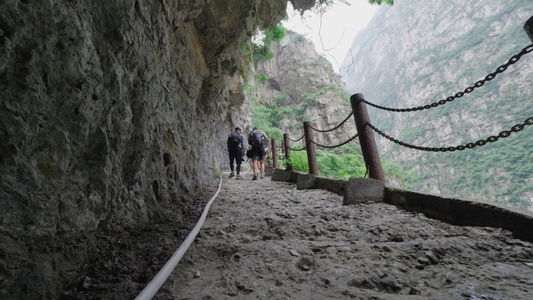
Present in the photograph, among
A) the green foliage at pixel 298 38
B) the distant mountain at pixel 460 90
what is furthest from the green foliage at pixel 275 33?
the green foliage at pixel 298 38

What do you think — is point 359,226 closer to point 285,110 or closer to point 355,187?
point 355,187

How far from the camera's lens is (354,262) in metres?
1.53

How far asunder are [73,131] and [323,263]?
168 cm

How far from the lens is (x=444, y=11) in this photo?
7456 centimetres

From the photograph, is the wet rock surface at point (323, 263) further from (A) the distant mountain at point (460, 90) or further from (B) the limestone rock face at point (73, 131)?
(A) the distant mountain at point (460, 90)

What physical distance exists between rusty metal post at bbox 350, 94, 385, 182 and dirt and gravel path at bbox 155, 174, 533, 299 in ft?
2.92

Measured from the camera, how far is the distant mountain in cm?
3516

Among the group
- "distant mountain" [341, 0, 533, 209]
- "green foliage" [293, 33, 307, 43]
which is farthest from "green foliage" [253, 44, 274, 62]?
"green foliage" [293, 33, 307, 43]

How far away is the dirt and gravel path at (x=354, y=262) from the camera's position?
122cm

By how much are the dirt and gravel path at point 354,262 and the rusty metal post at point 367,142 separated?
0.89 metres

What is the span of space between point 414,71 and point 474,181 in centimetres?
4917

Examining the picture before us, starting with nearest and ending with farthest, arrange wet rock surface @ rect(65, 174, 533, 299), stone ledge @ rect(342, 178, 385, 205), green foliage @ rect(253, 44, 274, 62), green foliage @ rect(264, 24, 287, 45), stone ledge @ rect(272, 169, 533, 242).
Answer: wet rock surface @ rect(65, 174, 533, 299) < stone ledge @ rect(272, 169, 533, 242) < stone ledge @ rect(342, 178, 385, 205) < green foliage @ rect(264, 24, 287, 45) < green foliage @ rect(253, 44, 274, 62)

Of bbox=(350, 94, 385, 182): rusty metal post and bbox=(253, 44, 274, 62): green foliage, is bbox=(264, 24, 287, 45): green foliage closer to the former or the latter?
bbox=(253, 44, 274, 62): green foliage

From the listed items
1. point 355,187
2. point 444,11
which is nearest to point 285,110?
point 355,187
